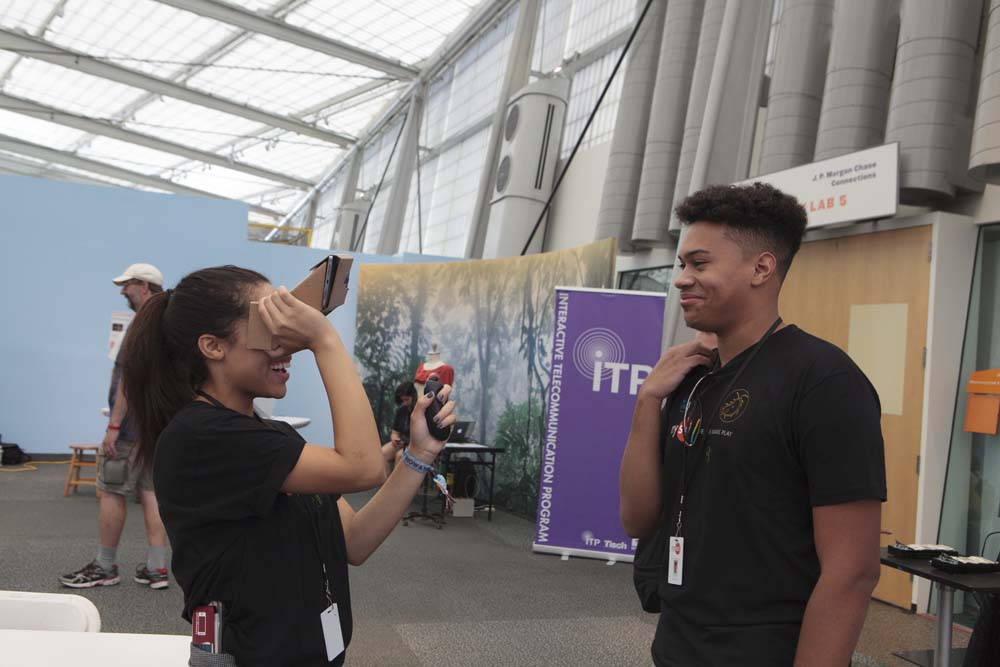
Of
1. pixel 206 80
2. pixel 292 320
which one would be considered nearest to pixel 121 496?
pixel 292 320

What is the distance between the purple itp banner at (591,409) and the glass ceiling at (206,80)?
8.36m

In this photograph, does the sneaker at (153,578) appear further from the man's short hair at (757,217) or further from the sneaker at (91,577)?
the man's short hair at (757,217)

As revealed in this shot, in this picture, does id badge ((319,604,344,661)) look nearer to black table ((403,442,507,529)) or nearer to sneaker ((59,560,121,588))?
sneaker ((59,560,121,588))

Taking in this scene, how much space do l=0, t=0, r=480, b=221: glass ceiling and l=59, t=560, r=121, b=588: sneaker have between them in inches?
409

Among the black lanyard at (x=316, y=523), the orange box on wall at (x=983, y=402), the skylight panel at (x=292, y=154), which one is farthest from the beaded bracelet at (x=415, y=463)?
the skylight panel at (x=292, y=154)

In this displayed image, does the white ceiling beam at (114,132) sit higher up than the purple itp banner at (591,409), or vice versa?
the white ceiling beam at (114,132)

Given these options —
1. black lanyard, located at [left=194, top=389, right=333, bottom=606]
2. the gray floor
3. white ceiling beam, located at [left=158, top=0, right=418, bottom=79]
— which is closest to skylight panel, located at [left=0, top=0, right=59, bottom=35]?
white ceiling beam, located at [left=158, top=0, right=418, bottom=79]

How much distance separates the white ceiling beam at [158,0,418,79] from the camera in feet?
41.4

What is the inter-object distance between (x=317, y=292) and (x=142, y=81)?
16734 mm

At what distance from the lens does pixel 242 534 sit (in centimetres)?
124

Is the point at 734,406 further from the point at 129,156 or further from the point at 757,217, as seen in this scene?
the point at 129,156

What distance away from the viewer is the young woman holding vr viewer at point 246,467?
1.22 metres

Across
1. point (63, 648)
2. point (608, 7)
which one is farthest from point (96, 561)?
point (608, 7)

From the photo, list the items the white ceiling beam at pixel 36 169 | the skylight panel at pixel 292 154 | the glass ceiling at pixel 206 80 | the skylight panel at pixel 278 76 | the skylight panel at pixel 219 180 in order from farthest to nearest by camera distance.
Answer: the white ceiling beam at pixel 36 169
the skylight panel at pixel 219 180
the skylight panel at pixel 292 154
the skylight panel at pixel 278 76
the glass ceiling at pixel 206 80
